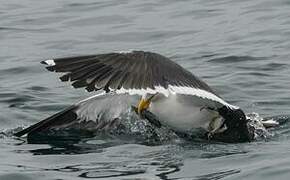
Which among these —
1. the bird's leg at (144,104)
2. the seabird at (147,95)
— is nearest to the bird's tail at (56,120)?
the seabird at (147,95)

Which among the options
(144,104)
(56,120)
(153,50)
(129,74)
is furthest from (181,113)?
(153,50)

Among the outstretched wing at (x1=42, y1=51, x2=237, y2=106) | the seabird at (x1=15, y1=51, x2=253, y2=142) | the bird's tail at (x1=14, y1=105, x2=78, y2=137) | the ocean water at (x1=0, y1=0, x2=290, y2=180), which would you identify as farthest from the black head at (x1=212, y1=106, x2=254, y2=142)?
the bird's tail at (x1=14, y1=105, x2=78, y2=137)

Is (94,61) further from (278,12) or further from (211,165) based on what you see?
(278,12)

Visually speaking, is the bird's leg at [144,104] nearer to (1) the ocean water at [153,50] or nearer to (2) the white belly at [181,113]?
(2) the white belly at [181,113]

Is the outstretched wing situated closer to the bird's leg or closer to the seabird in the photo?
the seabird

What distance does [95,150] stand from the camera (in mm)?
8305

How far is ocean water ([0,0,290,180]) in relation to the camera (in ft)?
→ 24.6

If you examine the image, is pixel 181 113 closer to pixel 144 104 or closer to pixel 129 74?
pixel 144 104

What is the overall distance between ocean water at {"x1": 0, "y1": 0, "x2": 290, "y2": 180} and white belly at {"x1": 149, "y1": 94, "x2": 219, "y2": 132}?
0.17 meters

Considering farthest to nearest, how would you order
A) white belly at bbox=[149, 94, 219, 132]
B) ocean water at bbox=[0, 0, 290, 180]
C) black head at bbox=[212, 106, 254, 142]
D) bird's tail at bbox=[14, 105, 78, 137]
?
1. bird's tail at bbox=[14, 105, 78, 137]
2. white belly at bbox=[149, 94, 219, 132]
3. black head at bbox=[212, 106, 254, 142]
4. ocean water at bbox=[0, 0, 290, 180]

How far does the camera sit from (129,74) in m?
7.64

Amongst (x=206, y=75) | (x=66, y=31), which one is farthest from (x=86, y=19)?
(x=206, y=75)

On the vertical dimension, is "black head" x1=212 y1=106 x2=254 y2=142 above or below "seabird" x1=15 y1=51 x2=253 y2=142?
below

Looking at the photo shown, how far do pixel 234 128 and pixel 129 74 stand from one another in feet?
4.27
